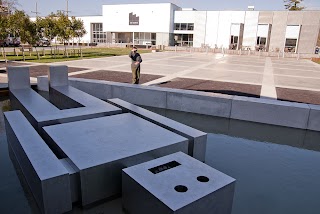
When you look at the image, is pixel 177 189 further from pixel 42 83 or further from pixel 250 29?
pixel 250 29

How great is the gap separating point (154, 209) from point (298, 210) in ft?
7.17

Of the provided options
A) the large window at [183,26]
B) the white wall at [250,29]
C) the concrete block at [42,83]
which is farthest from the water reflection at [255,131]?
the large window at [183,26]

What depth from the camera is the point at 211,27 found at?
50375mm

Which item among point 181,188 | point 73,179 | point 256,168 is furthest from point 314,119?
point 73,179

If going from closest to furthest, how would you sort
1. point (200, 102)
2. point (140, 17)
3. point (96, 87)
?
point (200, 102) < point (96, 87) < point (140, 17)

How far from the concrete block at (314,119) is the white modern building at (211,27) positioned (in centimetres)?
4299

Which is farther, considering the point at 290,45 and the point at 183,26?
the point at 183,26

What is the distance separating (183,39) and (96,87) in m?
48.3

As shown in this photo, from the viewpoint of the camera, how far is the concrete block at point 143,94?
8.47 metres

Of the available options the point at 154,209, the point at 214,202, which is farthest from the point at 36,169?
the point at 214,202

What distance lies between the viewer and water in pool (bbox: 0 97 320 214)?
12.3 ft

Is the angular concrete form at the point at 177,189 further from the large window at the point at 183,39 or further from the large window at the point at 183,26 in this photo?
the large window at the point at 183,39

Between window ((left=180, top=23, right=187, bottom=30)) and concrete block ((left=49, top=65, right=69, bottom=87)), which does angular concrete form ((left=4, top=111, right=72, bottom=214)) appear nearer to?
concrete block ((left=49, top=65, right=69, bottom=87))

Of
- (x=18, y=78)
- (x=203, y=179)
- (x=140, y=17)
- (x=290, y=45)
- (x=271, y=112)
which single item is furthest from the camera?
(x=140, y=17)
